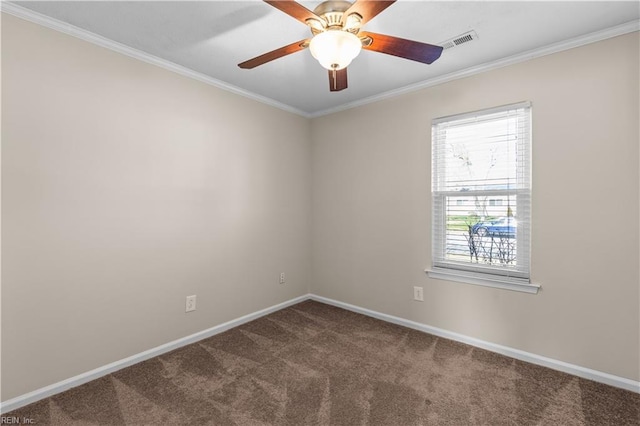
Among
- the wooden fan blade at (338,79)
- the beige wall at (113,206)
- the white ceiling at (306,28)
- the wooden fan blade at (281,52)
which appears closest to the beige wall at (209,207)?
the beige wall at (113,206)

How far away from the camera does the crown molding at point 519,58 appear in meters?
2.04

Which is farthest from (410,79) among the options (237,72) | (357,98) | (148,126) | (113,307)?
(113,307)

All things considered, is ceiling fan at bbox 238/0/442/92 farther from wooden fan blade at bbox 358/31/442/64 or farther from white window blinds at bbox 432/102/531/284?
white window blinds at bbox 432/102/531/284

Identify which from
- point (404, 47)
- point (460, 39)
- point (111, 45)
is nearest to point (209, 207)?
point (111, 45)

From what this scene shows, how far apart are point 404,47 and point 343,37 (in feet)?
1.27

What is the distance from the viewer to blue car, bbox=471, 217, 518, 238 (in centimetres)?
249

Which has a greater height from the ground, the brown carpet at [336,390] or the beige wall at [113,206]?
the beige wall at [113,206]

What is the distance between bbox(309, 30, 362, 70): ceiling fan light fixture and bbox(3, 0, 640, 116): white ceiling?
0.47 m

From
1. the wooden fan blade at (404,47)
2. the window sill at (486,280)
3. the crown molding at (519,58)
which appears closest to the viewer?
the wooden fan blade at (404,47)

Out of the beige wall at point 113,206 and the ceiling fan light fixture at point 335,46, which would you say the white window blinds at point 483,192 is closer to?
the ceiling fan light fixture at point 335,46

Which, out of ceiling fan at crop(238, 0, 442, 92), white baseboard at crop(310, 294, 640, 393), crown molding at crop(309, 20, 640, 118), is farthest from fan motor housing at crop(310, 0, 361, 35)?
Result: white baseboard at crop(310, 294, 640, 393)

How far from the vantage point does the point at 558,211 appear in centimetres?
227

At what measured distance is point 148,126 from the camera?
7.95 ft

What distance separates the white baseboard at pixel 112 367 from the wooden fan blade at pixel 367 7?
272cm
